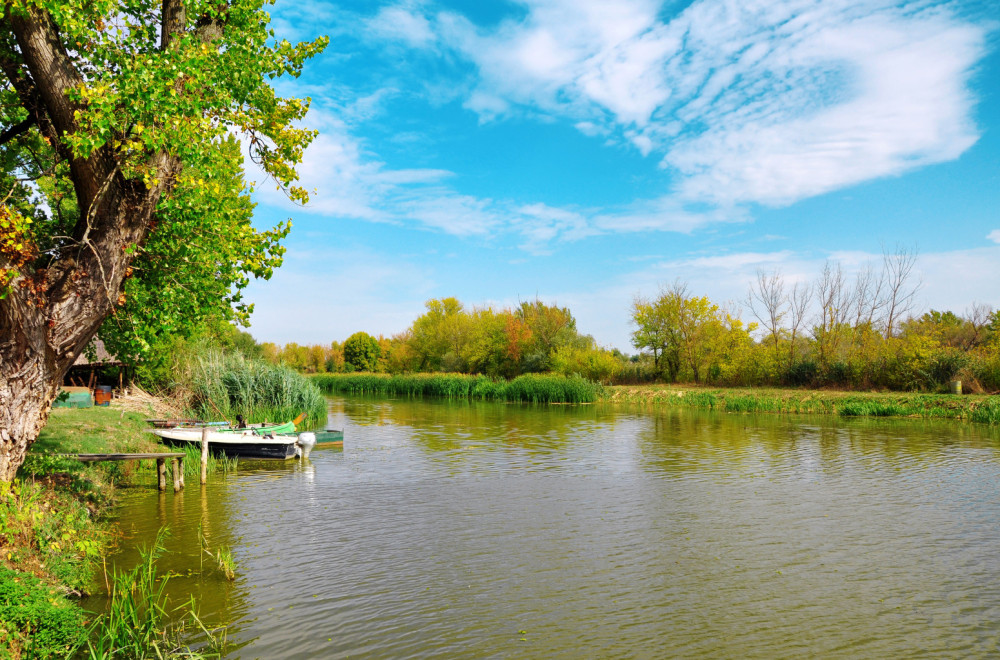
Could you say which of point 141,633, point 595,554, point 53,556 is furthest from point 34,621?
point 595,554

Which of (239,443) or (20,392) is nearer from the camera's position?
(20,392)

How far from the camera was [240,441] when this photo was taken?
1525 centimetres

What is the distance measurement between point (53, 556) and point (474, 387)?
1502 inches

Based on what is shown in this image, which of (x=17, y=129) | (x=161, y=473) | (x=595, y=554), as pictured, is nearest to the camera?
(x=17, y=129)

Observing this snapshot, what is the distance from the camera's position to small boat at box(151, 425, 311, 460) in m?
15.2

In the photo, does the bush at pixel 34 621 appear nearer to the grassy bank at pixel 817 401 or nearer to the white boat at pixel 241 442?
the white boat at pixel 241 442

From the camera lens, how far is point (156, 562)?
319 inches

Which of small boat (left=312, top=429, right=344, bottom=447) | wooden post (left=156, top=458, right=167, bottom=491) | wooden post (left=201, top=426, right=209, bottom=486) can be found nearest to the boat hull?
wooden post (left=201, top=426, right=209, bottom=486)

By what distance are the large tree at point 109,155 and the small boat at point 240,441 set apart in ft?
23.5

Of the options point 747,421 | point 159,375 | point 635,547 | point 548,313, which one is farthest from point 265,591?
point 548,313

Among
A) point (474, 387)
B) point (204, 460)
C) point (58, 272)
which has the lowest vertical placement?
point (204, 460)

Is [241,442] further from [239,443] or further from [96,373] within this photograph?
[96,373]

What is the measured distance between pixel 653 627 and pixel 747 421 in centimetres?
2259

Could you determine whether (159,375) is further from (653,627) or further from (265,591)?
(653,627)
